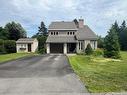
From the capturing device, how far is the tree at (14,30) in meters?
76.0

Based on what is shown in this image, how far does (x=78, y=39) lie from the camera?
1806 inches

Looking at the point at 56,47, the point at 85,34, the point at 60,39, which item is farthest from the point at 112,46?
the point at 56,47

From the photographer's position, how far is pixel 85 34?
158ft

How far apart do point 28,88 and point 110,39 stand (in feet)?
101

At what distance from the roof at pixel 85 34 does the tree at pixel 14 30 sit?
3252 centimetres

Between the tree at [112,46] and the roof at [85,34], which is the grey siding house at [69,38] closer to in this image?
the roof at [85,34]

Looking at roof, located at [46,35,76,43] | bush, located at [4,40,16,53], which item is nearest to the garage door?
roof, located at [46,35,76,43]

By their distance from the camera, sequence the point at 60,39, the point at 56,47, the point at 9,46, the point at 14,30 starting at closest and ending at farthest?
the point at 60,39
the point at 56,47
the point at 9,46
the point at 14,30

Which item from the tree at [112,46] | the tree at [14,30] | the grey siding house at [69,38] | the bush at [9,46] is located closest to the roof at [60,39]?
the grey siding house at [69,38]

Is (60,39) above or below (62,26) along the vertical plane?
below

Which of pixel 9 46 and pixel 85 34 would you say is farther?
pixel 9 46

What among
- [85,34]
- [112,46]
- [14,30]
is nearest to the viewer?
[112,46]

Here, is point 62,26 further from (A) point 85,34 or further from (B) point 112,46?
(B) point 112,46

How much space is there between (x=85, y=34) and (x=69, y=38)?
12.0 feet
